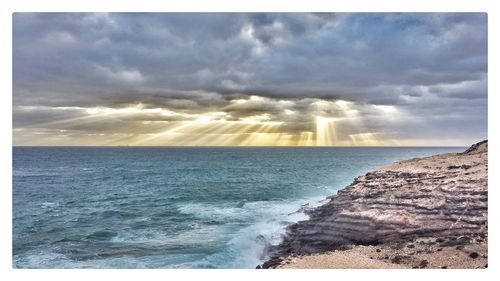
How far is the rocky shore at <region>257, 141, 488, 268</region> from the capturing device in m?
8.63

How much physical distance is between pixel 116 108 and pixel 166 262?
447 cm

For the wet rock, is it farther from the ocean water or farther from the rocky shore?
the ocean water

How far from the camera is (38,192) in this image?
63.1 ft

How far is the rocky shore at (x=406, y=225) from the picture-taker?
8633 millimetres

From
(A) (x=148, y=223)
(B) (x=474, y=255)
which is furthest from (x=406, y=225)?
(A) (x=148, y=223)

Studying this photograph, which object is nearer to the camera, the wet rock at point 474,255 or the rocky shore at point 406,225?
the wet rock at point 474,255

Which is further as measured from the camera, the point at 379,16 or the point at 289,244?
the point at 289,244

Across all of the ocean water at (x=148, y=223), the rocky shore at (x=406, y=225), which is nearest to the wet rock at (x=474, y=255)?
the rocky shore at (x=406, y=225)

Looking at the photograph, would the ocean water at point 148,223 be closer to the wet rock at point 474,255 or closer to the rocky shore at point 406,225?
the rocky shore at point 406,225

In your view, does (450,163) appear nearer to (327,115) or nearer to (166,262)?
(327,115)

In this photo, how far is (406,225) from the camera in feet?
32.3
